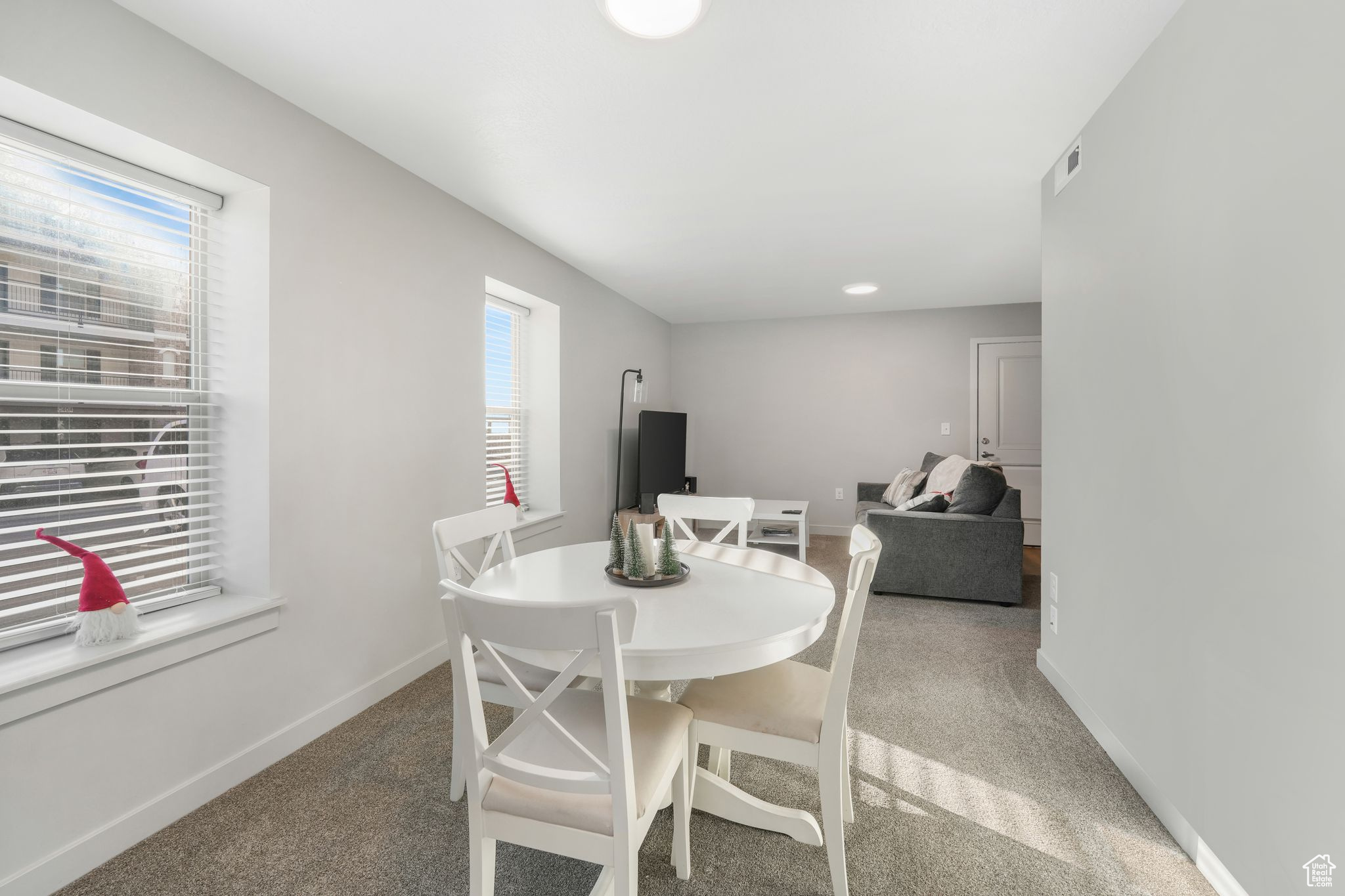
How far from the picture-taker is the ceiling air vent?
2306 mm

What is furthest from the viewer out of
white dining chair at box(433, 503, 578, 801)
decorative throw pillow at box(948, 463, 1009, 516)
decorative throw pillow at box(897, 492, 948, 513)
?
decorative throw pillow at box(897, 492, 948, 513)

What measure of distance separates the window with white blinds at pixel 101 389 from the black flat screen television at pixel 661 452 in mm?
3335

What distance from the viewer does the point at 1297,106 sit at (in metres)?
1.20

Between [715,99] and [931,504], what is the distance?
313cm

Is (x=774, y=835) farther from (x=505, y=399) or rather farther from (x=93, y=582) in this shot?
(x=505, y=399)

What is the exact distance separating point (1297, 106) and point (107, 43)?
2.89 m

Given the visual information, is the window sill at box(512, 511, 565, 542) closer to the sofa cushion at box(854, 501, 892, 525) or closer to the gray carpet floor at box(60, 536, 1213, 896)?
the gray carpet floor at box(60, 536, 1213, 896)

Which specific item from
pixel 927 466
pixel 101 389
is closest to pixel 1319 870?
pixel 101 389

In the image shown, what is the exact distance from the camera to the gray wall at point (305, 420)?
1519mm

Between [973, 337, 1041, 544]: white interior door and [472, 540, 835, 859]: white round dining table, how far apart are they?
4.55 m

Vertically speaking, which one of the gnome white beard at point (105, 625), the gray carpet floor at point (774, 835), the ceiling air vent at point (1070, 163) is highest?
the ceiling air vent at point (1070, 163)

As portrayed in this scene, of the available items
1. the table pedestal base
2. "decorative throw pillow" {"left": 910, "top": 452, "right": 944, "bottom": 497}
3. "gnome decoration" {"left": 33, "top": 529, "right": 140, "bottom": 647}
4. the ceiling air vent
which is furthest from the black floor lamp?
"gnome decoration" {"left": 33, "top": 529, "right": 140, "bottom": 647}

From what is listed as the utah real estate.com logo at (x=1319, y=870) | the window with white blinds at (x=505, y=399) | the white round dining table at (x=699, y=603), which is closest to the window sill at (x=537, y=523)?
the window with white blinds at (x=505, y=399)

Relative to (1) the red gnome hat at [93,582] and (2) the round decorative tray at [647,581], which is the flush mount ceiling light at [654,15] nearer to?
(2) the round decorative tray at [647,581]
